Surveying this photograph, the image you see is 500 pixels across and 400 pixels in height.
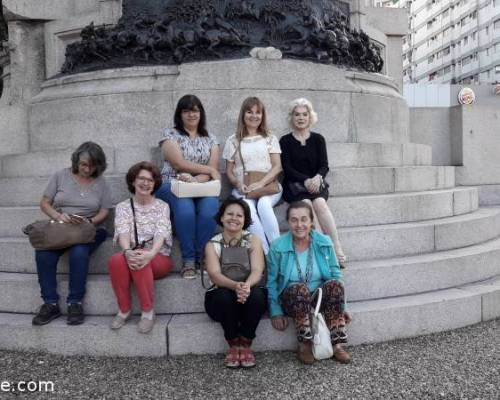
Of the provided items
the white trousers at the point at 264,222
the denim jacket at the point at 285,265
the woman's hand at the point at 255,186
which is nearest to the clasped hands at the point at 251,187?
the woman's hand at the point at 255,186

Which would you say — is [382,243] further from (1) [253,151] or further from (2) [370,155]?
(2) [370,155]

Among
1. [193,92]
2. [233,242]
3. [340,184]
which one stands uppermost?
[193,92]

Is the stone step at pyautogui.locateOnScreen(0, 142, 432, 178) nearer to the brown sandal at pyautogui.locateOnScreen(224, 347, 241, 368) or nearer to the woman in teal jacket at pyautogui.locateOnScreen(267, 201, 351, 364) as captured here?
the woman in teal jacket at pyautogui.locateOnScreen(267, 201, 351, 364)

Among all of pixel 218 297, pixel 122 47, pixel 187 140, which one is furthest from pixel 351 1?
pixel 218 297

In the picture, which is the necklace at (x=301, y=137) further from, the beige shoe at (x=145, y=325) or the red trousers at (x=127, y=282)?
the beige shoe at (x=145, y=325)

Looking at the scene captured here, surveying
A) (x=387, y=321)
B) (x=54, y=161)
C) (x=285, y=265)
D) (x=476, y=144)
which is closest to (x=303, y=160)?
(x=285, y=265)

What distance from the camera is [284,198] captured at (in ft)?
17.6

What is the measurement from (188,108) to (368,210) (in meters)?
2.14

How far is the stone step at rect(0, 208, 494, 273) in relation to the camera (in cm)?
496

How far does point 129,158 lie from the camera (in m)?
6.35

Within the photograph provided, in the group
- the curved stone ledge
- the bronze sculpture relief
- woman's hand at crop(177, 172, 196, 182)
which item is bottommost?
woman's hand at crop(177, 172, 196, 182)

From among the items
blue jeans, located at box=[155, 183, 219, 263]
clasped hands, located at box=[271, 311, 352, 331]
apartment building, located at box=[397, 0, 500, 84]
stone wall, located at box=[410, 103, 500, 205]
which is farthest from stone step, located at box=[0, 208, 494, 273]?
apartment building, located at box=[397, 0, 500, 84]

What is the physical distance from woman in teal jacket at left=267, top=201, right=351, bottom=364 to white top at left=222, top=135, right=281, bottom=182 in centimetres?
111

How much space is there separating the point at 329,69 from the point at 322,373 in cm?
471
